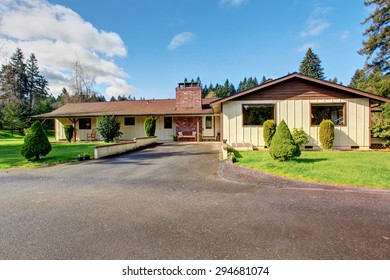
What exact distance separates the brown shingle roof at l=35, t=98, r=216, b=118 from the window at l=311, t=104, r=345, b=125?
29.2 ft

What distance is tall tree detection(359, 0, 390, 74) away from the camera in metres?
21.5

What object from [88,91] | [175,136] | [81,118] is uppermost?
[88,91]

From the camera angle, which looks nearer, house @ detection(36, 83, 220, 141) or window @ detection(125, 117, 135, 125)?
house @ detection(36, 83, 220, 141)

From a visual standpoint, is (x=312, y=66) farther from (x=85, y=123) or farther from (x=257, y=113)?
(x=85, y=123)

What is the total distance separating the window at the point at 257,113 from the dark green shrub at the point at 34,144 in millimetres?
10521

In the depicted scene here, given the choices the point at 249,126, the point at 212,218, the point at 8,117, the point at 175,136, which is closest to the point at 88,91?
the point at 8,117

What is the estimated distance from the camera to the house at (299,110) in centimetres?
1152

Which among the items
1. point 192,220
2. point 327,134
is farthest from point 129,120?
point 192,220

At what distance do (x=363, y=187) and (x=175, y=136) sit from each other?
16.3 metres

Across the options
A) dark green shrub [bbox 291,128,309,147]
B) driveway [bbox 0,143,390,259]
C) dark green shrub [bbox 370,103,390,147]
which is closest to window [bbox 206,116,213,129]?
dark green shrub [bbox 291,128,309,147]

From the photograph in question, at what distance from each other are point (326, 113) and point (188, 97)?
12.7 metres

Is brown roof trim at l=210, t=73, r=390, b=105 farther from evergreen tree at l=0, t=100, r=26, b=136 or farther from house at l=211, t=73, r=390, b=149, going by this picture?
evergreen tree at l=0, t=100, r=26, b=136
